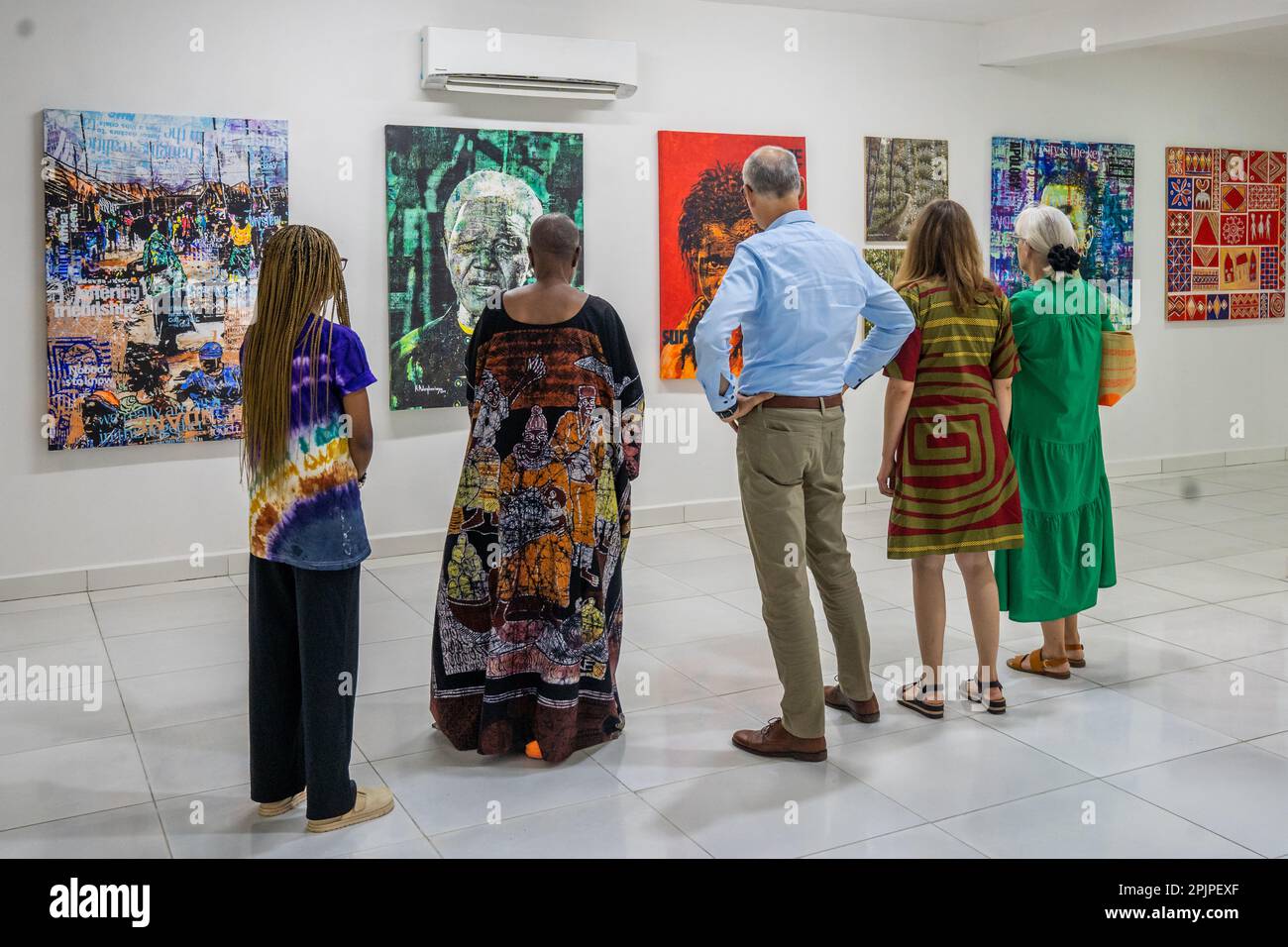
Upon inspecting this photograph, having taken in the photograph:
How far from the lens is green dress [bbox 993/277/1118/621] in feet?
12.6

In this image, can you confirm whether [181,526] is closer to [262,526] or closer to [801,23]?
[262,526]

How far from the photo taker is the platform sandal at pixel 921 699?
368 cm

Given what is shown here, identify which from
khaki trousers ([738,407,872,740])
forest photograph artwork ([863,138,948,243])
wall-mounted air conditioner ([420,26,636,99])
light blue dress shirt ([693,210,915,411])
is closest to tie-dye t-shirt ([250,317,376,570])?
light blue dress shirt ([693,210,915,411])

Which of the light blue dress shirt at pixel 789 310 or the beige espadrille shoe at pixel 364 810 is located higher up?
the light blue dress shirt at pixel 789 310

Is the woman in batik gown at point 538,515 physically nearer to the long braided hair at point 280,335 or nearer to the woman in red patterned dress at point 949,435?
the long braided hair at point 280,335

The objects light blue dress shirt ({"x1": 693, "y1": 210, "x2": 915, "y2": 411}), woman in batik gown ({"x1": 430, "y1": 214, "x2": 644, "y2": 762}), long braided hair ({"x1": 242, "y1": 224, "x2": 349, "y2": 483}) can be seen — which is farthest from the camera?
woman in batik gown ({"x1": 430, "y1": 214, "x2": 644, "y2": 762})

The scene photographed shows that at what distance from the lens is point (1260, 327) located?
8.71 metres

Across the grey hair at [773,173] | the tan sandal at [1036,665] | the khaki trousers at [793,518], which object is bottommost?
the tan sandal at [1036,665]

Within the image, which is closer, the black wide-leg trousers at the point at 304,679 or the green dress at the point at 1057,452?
the black wide-leg trousers at the point at 304,679

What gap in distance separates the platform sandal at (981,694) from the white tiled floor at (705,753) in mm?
47

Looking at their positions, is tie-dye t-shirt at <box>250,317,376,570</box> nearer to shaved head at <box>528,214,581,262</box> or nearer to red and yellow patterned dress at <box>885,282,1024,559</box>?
shaved head at <box>528,214,581,262</box>

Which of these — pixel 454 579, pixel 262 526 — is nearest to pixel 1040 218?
pixel 454 579

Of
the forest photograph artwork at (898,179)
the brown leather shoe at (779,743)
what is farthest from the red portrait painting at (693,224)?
the brown leather shoe at (779,743)

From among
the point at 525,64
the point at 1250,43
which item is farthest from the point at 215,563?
the point at 1250,43
